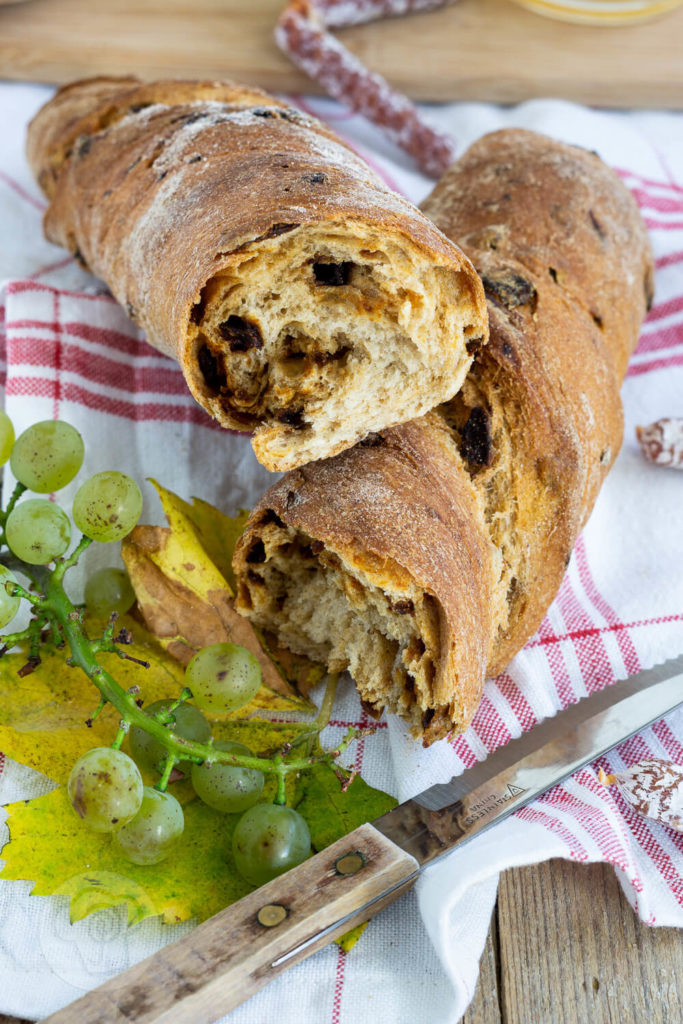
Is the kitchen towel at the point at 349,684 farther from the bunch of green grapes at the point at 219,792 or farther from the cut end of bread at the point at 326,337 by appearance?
the cut end of bread at the point at 326,337

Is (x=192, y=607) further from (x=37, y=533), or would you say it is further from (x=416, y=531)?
(x=416, y=531)

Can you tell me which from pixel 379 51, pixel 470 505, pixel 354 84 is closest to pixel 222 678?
pixel 470 505

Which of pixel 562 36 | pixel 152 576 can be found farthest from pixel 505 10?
pixel 152 576

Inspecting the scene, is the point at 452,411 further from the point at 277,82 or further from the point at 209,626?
the point at 277,82

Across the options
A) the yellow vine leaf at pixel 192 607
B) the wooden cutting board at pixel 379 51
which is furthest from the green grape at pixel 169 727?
the wooden cutting board at pixel 379 51

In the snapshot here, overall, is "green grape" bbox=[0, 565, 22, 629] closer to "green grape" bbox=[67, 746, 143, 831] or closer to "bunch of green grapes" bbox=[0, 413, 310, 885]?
"bunch of green grapes" bbox=[0, 413, 310, 885]
